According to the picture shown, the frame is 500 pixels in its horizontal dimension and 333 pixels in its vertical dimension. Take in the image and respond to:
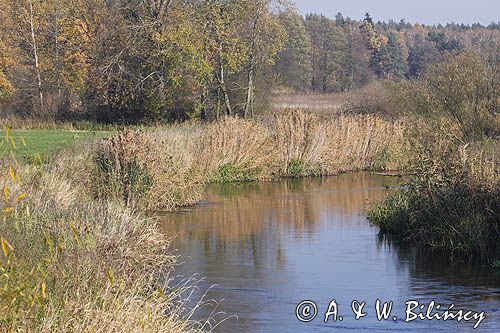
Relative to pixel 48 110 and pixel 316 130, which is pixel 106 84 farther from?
pixel 316 130

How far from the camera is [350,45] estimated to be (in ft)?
332

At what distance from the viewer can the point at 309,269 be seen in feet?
50.8

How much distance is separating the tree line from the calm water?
16.8m

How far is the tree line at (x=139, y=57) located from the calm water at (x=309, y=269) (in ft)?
55.0

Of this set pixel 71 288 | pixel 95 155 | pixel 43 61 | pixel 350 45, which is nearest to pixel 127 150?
pixel 95 155

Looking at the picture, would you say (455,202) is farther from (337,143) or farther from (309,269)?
(337,143)

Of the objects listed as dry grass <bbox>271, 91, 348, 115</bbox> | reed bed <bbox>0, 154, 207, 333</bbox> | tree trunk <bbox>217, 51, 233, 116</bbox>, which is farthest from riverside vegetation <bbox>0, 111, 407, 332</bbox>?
tree trunk <bbox>217, 51, 233, 116</bbox>

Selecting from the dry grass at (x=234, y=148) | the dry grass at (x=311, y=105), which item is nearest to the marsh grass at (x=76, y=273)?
the dry grass at (x=234, y=148)

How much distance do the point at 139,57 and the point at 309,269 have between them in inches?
1238

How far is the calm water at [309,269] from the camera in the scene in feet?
39.7

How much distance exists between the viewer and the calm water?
476 inches

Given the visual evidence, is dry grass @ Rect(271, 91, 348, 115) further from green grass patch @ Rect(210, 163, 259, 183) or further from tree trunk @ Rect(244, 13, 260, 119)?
green grass patch @ Rect(210, 163, 259, 183)

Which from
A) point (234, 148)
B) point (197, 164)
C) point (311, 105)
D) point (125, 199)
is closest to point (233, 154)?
point (234, 148)

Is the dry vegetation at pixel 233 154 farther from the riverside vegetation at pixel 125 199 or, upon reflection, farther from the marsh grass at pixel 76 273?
the marsh grass at pixel 76 273
